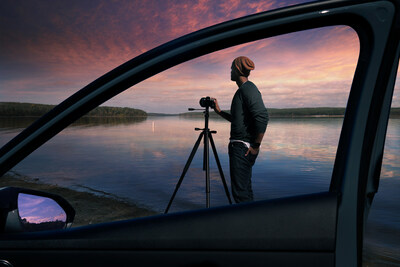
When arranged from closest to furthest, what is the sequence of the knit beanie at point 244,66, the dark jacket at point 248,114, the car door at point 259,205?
the car door at point 259,205, the dark jacket at point 248,114, the knit beanie at point 244,66

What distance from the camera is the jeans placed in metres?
3.52

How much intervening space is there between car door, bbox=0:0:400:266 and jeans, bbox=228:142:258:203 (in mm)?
2583

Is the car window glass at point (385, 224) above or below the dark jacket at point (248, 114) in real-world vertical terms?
below

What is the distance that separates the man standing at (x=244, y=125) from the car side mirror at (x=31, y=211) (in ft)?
8.40

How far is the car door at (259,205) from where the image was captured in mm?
843

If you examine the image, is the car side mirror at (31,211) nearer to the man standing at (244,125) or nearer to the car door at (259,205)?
the car door at (259,205)

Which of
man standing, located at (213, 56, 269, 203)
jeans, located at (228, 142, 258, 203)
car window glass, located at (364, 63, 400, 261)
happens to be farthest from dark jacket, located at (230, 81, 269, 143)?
car window glass, located at (364, 63, 400, 261)

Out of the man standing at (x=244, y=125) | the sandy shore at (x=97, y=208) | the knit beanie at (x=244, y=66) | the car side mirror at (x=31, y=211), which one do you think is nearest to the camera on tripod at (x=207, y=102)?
the man standing at (x=244, y=125)

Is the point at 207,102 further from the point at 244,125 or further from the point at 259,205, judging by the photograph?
the point at 259,205

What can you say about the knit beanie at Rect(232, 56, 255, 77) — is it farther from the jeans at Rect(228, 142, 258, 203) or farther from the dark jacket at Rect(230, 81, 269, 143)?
the jeans at Rect(228, 142, 258, 203)

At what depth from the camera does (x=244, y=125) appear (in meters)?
3.54

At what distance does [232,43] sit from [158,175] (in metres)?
8.37

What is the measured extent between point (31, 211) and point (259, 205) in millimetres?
858

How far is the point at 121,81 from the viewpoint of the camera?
0.99 m
